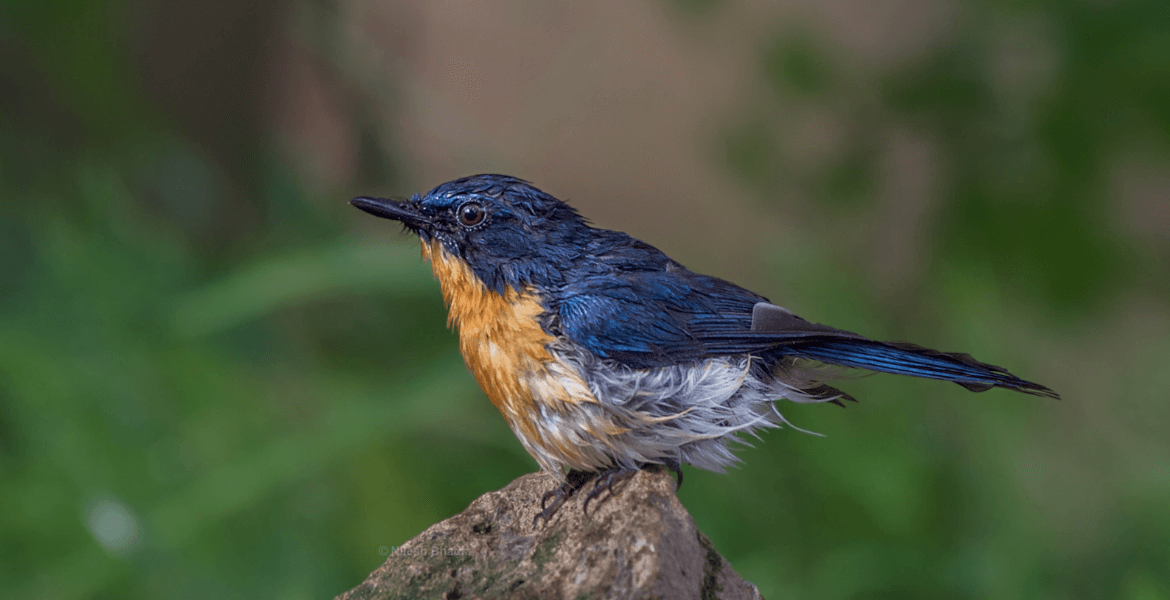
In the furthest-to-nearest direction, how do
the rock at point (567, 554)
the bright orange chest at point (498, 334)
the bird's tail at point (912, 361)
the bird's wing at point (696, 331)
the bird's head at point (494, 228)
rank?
the bird's head at point (494, 228)
the bright orange chest at point (498, 334)
the bird's wing at point (696, 331)
the bird's tail at point (912, 361)
the rock at point (567, 554)

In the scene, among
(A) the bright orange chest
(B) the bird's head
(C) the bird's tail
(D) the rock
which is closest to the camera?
(D) the rock

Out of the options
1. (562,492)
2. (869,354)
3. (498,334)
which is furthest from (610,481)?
(869,354)

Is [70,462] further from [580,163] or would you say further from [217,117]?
[580,163]

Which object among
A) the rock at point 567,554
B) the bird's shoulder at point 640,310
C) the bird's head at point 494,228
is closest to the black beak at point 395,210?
the bird's head at point 494,228

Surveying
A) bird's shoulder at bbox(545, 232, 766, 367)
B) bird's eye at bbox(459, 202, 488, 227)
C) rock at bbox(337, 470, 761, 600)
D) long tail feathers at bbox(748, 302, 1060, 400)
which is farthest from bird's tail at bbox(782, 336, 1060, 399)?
bird's eye at bbox(459, 202, 488, 227)

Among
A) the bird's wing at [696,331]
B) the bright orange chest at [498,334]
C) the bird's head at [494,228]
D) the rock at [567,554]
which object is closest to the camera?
the rock at [567,554]

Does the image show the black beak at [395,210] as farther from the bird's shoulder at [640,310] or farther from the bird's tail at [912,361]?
the bird's tail at [912,361]

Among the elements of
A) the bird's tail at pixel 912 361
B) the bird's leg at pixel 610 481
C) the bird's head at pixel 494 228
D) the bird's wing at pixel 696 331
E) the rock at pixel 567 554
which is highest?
the bird's head at pixel 494 228

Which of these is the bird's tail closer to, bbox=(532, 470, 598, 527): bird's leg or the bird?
the bird
